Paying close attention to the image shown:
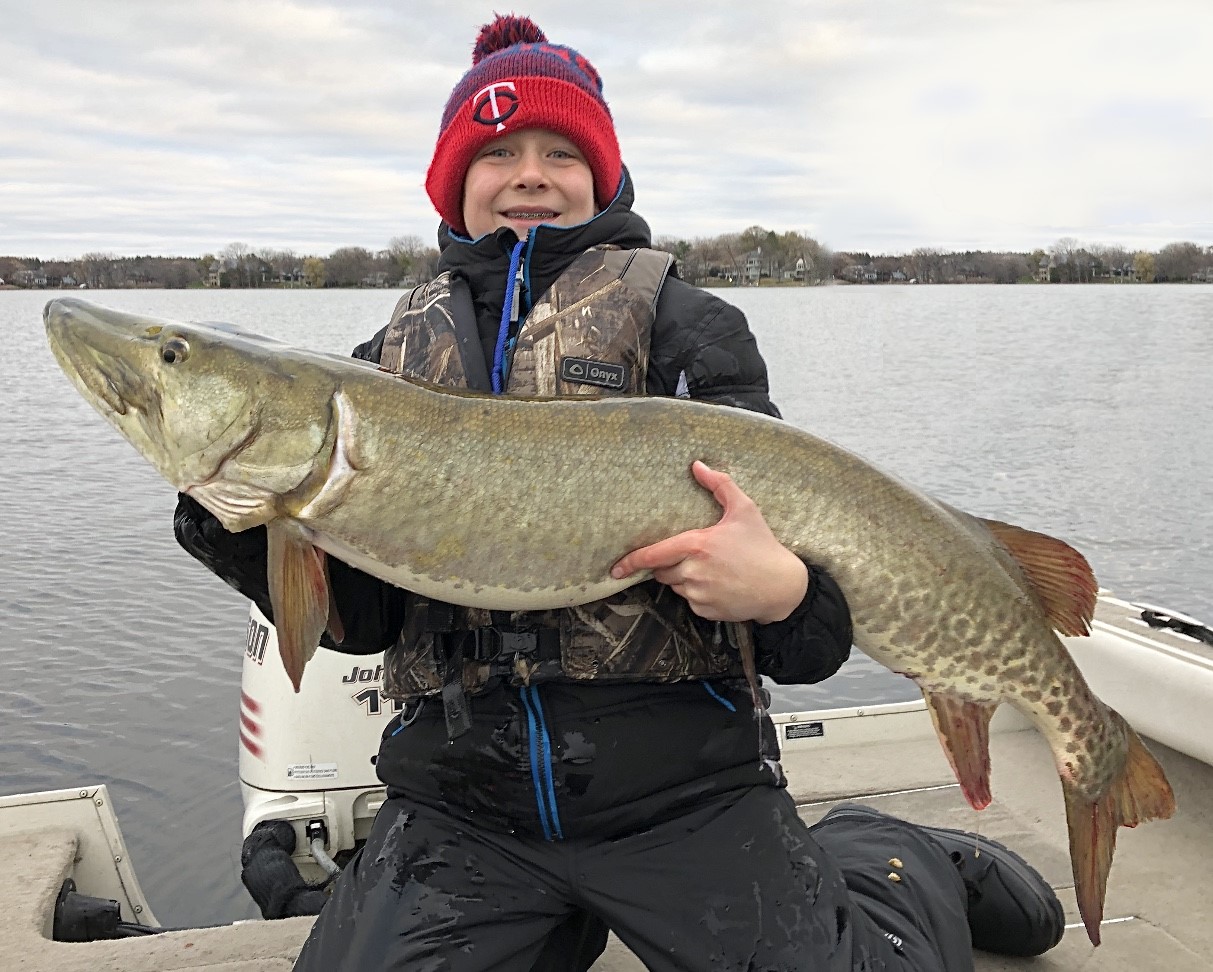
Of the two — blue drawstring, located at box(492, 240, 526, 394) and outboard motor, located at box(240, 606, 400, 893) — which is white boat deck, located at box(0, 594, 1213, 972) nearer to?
outboard motor, located at box(240, 606, 400, 893)

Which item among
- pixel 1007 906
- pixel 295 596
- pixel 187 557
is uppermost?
pixel 295 596

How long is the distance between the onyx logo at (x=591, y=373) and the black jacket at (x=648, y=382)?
0.41 feet

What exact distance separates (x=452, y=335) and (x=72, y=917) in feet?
6.86

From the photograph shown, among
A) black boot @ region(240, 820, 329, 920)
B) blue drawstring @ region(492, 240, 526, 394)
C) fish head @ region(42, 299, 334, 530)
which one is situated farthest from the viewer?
black boot @ region(240, 820, 329, 920)

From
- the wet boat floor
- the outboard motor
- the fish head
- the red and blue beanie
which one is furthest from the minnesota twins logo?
the wet boat floor

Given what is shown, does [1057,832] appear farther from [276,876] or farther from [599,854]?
[276,876]

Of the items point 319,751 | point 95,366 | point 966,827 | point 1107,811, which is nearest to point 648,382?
point 95,366

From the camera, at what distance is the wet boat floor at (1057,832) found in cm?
275

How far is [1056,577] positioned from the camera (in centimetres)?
226

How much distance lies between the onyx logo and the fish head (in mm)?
553

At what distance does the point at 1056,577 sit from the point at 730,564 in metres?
0.82

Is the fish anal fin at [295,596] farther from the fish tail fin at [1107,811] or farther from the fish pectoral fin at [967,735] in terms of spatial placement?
the fish tail fin at [1107,811]

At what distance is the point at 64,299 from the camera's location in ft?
6.55

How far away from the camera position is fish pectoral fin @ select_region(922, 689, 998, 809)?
2.20 m
